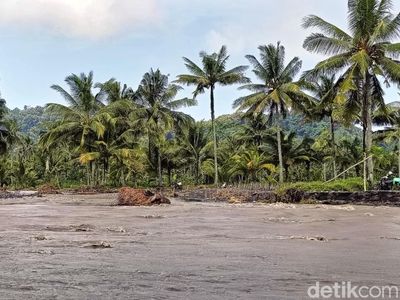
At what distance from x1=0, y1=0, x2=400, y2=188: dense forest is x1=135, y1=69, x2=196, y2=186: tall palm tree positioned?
0.33 ft

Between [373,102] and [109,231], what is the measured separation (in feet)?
90.3

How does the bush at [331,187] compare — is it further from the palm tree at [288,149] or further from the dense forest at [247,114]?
the palm tree at [288,149]

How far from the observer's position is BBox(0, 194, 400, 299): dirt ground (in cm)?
537

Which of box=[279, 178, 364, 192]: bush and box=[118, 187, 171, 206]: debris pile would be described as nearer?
box=[118, 187, 171, 206]: debris pile

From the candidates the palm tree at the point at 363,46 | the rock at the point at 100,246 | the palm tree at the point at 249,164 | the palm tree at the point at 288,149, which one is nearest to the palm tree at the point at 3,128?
the palm tree at the point at 249,164

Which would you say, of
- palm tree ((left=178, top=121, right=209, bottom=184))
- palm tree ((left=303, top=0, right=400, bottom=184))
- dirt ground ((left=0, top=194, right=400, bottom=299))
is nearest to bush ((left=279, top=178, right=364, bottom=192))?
palm tree ((left=303, top=0, right=400, bottom=184))

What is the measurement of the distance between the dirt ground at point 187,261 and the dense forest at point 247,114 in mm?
18834

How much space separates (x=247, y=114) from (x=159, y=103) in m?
10.2

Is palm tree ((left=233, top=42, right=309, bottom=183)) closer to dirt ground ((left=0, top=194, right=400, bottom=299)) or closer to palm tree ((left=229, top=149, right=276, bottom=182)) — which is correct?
palm tree ((left=229, top=149, right=276, bottom=182))

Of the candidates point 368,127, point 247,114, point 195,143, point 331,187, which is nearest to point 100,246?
point 331,187

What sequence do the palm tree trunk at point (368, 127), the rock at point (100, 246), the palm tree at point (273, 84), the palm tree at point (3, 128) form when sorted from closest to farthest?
the rock at point (100, 246) → the palm tree trunk at point (368, 127) → the palm tree at point (273, 84) → the palm tree at point (3, 128)

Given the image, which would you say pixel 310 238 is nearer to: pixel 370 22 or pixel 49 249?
pixel 49 249

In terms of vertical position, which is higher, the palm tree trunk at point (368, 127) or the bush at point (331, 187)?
the palm tree trunk at point (368, 127)

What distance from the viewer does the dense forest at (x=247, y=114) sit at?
28672 millimetres
